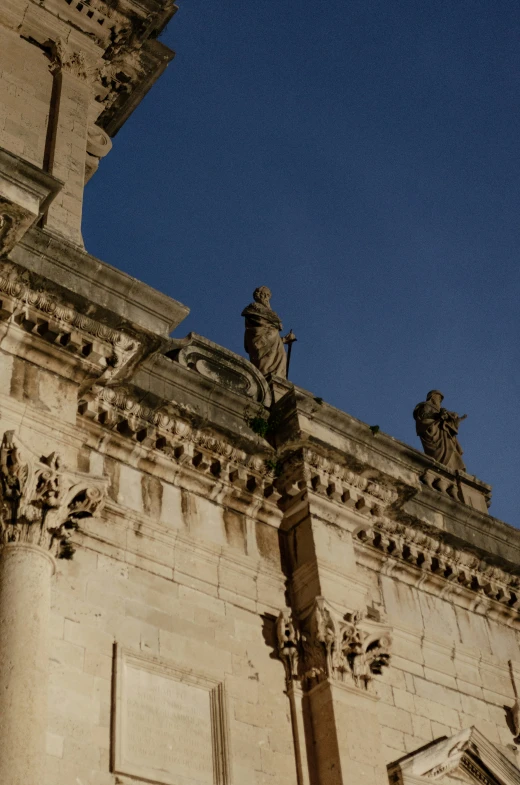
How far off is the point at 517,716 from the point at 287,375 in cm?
525

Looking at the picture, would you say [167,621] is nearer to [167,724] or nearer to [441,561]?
[167,724]

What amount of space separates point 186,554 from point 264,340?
14.4 ft

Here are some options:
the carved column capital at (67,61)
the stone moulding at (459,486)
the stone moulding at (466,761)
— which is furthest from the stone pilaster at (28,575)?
the stone moulding at (459,486)

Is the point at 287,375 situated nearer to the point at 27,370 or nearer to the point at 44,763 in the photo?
the point at 27,370

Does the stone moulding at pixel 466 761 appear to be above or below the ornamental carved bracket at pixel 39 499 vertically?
below

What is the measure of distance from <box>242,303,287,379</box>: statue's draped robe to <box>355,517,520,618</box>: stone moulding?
97.7 inches

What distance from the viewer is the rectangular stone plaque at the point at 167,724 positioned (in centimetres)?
1025

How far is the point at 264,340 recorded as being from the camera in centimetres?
1576

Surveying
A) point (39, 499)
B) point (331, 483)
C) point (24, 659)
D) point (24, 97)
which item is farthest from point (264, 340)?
point (24, 659)

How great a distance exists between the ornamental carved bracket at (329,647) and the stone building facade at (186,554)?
0.03 metres

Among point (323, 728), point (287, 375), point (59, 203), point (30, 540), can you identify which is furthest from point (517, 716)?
point (59, 203)

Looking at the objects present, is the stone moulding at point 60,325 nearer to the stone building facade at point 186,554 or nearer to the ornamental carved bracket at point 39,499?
the stone building facade at point 186,554

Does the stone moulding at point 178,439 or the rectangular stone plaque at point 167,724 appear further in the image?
the stone moulding at point 178,439

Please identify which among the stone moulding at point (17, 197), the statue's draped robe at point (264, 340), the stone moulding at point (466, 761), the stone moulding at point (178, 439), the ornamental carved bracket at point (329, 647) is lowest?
the stone moulding at point (466, 761)
